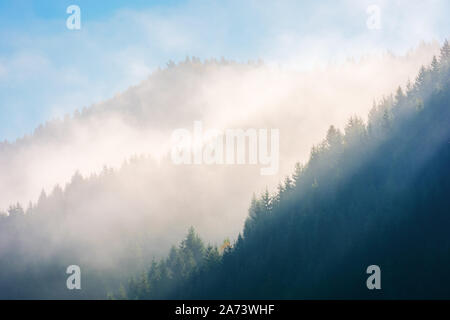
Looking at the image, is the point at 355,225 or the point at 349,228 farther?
the point at 349,228

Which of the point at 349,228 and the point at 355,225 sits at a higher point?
the point at 355,225

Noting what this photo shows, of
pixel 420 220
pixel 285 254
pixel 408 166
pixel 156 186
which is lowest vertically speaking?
pixel 285 254

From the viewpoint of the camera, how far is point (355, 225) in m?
60.5

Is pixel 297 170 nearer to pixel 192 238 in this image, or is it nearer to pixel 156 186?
pixel 192 238

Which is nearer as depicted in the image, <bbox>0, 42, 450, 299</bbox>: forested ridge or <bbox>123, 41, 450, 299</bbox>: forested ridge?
<bbox>123, 41, 450, 299</bbox>: forested ridge

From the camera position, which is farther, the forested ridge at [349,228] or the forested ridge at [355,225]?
the forested ridge at [349,228]

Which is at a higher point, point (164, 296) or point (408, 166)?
point (408, 166)

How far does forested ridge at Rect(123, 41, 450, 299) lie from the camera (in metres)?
52.8

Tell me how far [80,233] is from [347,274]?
9729cm

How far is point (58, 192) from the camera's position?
139 m

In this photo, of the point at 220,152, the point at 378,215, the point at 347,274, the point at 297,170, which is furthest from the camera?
the point at 220,152

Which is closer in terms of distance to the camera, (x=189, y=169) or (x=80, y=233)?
(x=80, y=233)

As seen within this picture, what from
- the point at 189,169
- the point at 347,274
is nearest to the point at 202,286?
the point at 347,274

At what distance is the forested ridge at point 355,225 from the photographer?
2077 inches
